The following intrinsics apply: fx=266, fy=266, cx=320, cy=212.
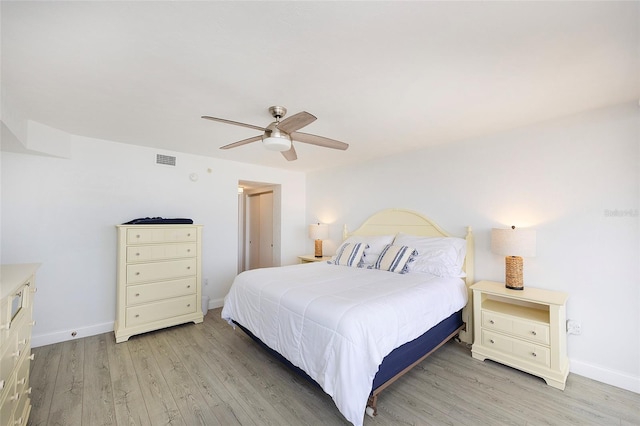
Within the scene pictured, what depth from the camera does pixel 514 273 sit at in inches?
101

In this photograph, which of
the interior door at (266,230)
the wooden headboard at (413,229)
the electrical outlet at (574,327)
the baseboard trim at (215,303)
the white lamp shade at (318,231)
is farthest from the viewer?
the interior door at (266,230)

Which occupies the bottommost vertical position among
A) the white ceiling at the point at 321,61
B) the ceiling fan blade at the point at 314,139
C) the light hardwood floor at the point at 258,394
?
the light hardwood floor at the point at 258,394

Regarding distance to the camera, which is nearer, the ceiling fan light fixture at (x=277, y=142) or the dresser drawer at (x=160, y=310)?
the ceiling fan light fixture at (x=277, y=142)

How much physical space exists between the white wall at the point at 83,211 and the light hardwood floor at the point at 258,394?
1.72 feet

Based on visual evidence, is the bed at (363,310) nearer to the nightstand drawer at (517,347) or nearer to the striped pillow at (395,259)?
the striped pillow at (395,259)

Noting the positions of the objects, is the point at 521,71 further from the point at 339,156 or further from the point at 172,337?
the point at 172,337

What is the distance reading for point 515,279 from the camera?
2562mm

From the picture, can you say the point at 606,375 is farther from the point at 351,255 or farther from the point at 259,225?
the point at 259,225

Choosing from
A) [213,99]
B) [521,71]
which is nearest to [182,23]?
[213,99]

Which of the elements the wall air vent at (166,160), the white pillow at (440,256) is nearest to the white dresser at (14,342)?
the wall air vent at (166,160)

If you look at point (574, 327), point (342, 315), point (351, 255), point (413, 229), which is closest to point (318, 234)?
point (351, 255)

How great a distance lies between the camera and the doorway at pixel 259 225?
516 centimetres

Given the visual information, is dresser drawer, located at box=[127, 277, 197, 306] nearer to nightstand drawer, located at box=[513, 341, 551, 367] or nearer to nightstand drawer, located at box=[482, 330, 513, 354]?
nightstand drawer, located at box=[482, 330, 513, 354]

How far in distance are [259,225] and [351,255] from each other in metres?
2.95
